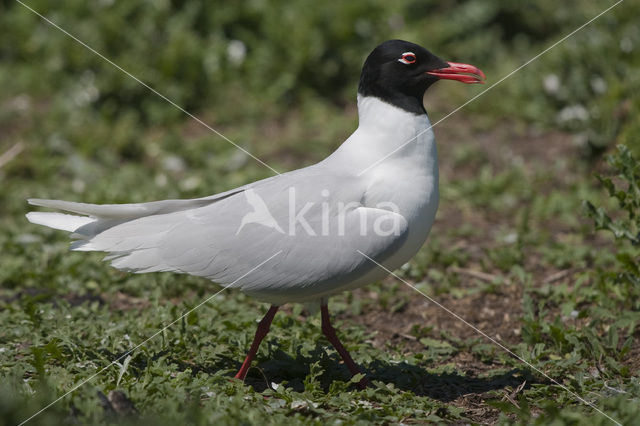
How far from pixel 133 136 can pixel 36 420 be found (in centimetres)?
514

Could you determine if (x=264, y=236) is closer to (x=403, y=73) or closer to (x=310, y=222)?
(x=310, y=222)

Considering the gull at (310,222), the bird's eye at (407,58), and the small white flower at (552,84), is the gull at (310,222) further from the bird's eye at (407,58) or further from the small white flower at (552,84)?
the small white flower at (552,84)

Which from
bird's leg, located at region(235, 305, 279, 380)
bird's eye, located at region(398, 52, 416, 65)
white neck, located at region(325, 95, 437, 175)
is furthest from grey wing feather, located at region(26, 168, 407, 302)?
bird's eye, located at region(398, 52, 416, 65)

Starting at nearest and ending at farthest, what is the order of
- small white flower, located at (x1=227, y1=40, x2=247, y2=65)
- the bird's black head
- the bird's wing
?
the bird's wing
the bird's black head
small white flower, located at (x1=227, y1=40, x2=247, y2=65)

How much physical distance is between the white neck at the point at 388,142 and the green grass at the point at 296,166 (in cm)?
106

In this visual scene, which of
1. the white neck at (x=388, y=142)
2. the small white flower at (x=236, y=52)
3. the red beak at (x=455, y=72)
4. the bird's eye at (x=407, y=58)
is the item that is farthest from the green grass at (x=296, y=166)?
the bird's eye at (x=407, y=58)

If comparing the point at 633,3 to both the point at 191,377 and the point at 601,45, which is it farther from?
the point at 191,377

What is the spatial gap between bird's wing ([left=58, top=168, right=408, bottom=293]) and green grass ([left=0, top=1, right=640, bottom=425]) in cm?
54

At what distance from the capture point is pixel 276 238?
12.7 ft

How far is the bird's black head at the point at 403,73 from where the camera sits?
166 inches

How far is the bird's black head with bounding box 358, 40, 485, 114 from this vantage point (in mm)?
4219

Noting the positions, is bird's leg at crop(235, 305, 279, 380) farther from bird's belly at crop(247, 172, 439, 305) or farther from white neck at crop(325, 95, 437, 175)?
white neck at crop(325, 95, 437, 175)

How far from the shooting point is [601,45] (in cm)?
787

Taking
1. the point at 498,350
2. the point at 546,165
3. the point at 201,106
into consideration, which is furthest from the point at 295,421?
the point at 201,106
